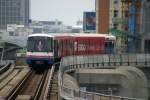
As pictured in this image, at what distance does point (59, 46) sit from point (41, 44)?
2.79 m

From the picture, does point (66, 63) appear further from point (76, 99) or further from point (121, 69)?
point (76, 99)

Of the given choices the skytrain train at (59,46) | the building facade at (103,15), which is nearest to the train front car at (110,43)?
the skytrain train at (59,46)

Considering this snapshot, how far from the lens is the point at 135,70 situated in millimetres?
50125

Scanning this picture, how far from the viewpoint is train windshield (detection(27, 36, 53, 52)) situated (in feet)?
154

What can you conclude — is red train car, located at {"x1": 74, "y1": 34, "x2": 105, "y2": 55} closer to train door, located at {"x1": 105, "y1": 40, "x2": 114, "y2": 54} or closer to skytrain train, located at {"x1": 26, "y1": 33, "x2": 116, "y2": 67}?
skytrain train, located at {"x1": 26, "y1": 33, "x2": 116, "y2": 67}

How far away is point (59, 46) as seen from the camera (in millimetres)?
49438

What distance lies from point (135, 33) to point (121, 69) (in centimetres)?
3514

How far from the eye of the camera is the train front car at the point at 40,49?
47.1 m

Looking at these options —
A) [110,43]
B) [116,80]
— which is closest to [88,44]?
[110,43]

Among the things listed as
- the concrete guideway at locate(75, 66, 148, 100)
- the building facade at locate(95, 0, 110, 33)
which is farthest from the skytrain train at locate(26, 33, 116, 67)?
the building facade at locate(95, 0, 110, 33)

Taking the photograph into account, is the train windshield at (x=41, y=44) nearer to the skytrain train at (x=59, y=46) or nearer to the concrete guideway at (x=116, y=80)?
the skytrain train at (x=59, y=46)

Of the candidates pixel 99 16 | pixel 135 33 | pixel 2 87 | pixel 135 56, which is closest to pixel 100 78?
pixel 135 56

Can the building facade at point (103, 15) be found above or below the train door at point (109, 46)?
above

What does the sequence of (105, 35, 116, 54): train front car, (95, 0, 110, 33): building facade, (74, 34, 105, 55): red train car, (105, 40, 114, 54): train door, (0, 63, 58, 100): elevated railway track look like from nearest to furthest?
(0, 63, 58, 100): elevated railway track
(74, 34, 105, 55): red train car
(105, 35, 116, 54): train front car
(105, 40, 114, 54): train door
(95, 0, 110, 33): building facade
